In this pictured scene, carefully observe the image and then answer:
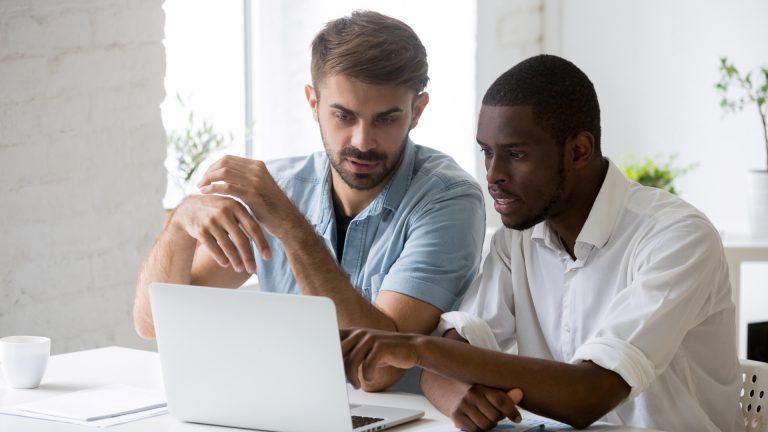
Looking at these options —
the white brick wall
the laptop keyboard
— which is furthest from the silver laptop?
the white brick wall

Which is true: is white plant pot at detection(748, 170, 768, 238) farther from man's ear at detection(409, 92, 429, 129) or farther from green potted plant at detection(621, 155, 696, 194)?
man's ear at detection(409, 92, 429, 129)

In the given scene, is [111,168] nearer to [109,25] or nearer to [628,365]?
[109,25]

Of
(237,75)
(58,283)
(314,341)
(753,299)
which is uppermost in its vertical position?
(237,75)

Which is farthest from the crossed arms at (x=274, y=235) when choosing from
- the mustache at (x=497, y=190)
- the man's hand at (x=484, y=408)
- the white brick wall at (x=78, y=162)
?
the white brick wall at (x=78, y=162)

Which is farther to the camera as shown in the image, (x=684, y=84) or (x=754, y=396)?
(x=684, y=84)

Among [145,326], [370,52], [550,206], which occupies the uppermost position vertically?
[370,52]

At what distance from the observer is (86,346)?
252cm

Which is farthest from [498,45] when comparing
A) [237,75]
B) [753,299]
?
[753,299]

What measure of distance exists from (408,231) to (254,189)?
33 cm

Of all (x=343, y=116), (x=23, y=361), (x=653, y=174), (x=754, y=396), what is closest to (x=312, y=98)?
(x=343, y=116)

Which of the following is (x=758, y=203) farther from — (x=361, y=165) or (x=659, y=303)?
(x=659, y=303)

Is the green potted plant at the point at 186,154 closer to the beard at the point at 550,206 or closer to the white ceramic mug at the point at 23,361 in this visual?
the white ceramic mug at the point at 23,361

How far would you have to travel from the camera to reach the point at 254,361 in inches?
55.9

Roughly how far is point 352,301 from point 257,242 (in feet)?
0.71
